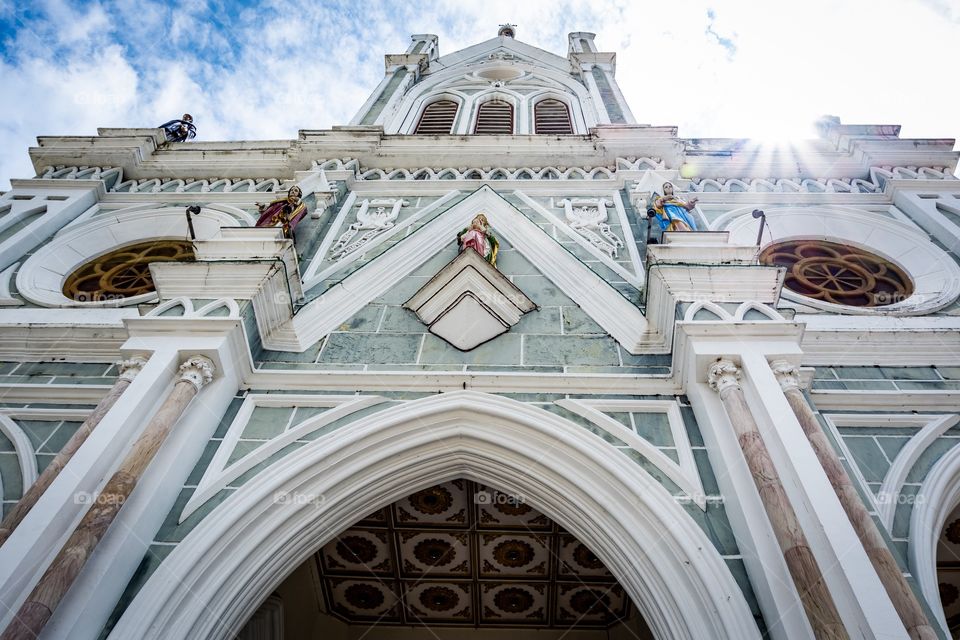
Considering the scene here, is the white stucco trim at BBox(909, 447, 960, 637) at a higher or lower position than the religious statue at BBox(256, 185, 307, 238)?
lower

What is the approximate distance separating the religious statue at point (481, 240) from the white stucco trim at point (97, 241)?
11.1 feet

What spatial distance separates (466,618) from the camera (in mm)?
7895

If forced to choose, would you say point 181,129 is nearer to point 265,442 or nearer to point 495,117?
point 495,117

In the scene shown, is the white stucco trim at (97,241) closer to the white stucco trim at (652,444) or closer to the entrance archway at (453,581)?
the entrance archway at (453,581)

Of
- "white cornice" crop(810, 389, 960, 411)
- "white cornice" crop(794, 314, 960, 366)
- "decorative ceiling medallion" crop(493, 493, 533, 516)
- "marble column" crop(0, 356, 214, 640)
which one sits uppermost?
"white cornice" crop(794, 314, 960, 366)

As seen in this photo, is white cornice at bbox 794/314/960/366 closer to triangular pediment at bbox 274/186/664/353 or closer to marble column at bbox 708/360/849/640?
triangular pediment at bbox 274/186/664/353

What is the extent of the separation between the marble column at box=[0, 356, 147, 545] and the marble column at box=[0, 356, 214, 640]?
1.16ft

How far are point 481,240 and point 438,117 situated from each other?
795 cm

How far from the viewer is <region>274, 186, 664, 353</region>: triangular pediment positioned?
284 inches

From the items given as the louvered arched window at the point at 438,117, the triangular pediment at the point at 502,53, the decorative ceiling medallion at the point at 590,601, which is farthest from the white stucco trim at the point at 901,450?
the triangular pediment at the point at 502,53

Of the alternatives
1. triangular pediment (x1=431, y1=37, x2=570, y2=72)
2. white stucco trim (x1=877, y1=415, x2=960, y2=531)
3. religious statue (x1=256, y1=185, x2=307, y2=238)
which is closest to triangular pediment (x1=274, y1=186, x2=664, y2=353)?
religious statue (x1=256, y1=185, x2=307, y2=238)

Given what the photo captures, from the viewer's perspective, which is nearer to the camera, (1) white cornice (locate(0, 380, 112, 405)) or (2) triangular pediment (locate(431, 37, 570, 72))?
(1) white cornice (locate(0, 380, 112, 405))

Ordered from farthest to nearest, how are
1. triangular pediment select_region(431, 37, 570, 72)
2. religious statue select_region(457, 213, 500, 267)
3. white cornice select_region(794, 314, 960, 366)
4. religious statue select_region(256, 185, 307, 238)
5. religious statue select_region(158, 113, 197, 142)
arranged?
triangular pediment select_region(431, 37, 570, 72)
religious statue select_region(158, 113, 197, 142)
religious statue select_region(256, 185, 307, 238)
religious statue select_region(457, 213, 500, 267)
white cornice select_region(794, 314, 960, 366)

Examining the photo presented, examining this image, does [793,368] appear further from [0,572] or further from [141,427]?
[0,572]
